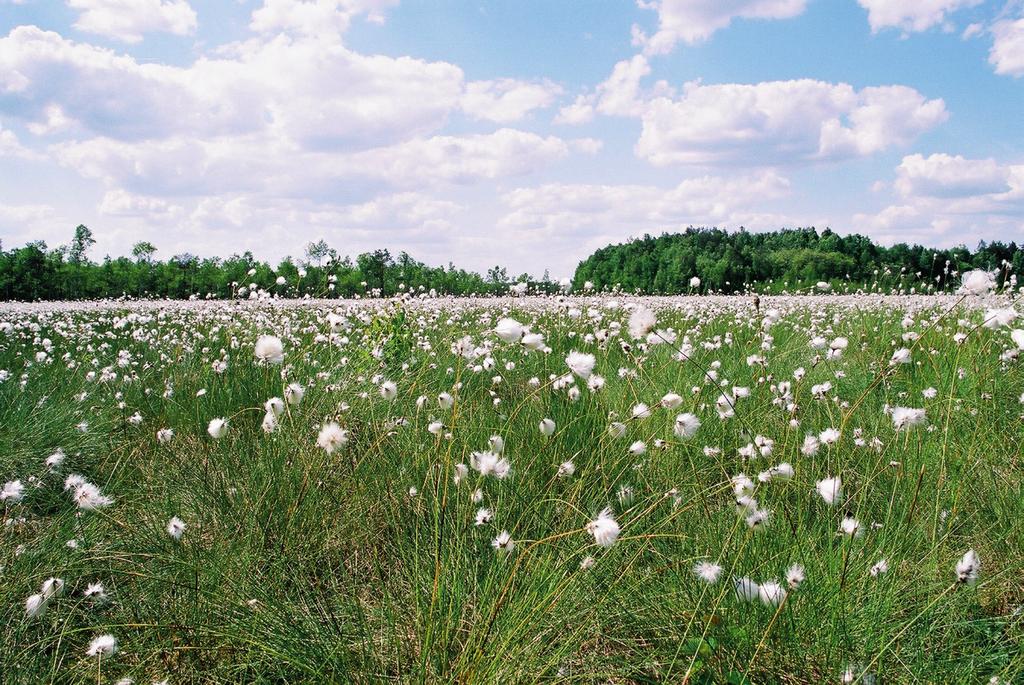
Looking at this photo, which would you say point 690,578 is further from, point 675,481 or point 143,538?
point 143,538

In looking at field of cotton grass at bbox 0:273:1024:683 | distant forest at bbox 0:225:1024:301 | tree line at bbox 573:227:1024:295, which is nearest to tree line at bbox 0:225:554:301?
distant forest at bbox 0:225:1024:301

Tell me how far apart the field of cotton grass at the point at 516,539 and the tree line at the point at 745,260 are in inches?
922

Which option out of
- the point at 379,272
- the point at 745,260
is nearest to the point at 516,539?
the point at 379,272

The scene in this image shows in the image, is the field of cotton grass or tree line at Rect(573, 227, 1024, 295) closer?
the field of cotton grass

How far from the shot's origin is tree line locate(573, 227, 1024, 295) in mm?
37250

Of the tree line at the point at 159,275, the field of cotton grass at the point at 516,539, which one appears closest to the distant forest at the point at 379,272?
the tree line at the point at 159,275

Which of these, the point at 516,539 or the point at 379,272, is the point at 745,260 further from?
the point at 516,539

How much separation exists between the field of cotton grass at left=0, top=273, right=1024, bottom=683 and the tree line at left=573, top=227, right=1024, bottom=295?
23.4 metres

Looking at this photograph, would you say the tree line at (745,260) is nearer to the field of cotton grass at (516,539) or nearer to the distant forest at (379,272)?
the distant forest at (379,272)

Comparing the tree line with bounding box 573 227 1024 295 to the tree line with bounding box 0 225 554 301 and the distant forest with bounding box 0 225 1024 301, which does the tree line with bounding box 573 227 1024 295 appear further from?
the tree line with bounding box 0 225 554 301

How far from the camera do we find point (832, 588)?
2.32 meters

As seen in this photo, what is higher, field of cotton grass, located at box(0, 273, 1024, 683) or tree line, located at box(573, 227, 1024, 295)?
tree line, located at box(573, 227, 1024, 295)

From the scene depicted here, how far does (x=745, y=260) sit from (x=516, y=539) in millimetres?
50679

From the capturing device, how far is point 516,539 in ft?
9.04
